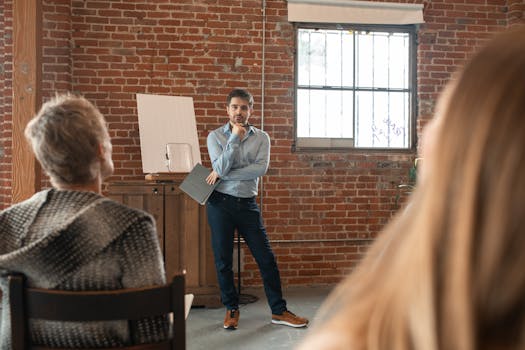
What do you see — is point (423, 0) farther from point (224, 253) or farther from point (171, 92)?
point (224, 253)

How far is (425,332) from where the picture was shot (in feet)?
1.59

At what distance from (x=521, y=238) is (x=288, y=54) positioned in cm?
478

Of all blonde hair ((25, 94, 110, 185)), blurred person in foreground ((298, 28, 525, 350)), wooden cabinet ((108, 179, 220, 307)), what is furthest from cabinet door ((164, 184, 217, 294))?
blurred person in foreground ((298, 28, 525, 350))

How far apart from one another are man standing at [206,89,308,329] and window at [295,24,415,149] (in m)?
1.36

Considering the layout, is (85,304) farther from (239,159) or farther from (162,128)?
(162,128)

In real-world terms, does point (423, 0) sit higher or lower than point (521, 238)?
higher

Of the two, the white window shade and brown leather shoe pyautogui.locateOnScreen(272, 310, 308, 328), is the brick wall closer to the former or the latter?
the white window shade

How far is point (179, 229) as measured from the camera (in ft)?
14.4

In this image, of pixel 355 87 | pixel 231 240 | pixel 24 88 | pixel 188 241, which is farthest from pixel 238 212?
pixel 355 87

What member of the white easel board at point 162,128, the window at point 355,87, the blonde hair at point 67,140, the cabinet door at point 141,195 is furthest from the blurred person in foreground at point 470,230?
the window at point 355,87

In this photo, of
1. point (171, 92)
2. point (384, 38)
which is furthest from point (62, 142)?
point (384, 38)

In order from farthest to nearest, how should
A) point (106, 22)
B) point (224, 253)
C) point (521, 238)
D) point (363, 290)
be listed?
point (106, 22) < point (224, 253) < point (363, 290) < point (521, 238)

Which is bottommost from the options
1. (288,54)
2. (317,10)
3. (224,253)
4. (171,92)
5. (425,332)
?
(224,253)

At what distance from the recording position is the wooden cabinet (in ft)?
14.2
